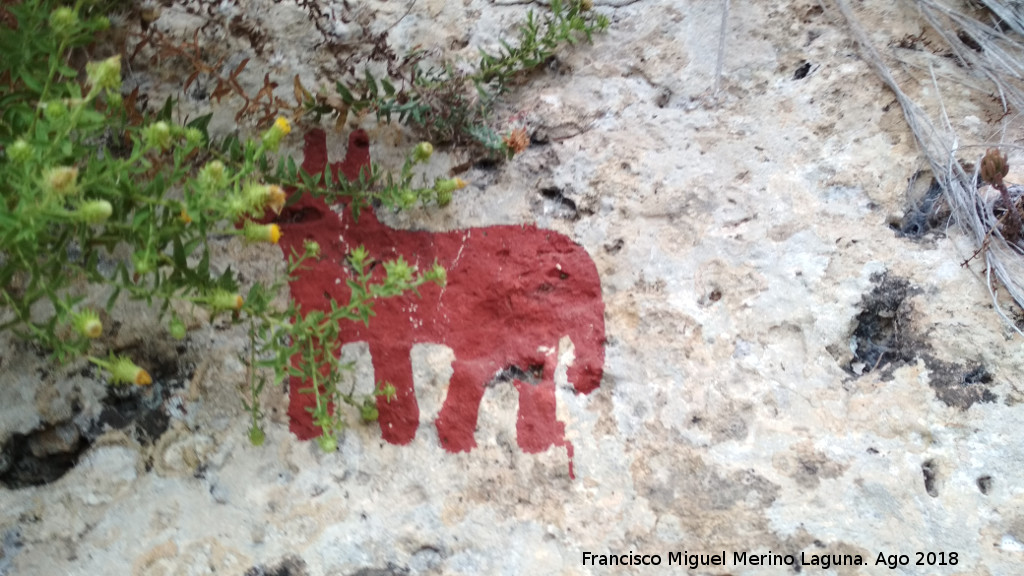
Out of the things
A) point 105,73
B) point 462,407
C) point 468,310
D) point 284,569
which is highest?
point 105,73

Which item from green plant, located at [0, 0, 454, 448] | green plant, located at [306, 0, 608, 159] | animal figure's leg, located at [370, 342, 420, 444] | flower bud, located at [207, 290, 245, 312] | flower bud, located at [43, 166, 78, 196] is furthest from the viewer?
green plant, located at [306, 0, 608, 159]

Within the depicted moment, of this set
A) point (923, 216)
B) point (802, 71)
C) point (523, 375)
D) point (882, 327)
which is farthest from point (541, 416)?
point (802, 71)

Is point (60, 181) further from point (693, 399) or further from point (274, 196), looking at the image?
point (693, 399)

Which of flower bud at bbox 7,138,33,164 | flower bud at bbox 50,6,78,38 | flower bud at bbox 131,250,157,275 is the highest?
flower bud at bbox 50,6,78,38

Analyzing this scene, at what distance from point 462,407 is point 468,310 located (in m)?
0.24

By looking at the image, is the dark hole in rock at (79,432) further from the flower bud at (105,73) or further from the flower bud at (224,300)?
the flower bud at (105,73)

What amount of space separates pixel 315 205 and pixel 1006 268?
1584 millimetres

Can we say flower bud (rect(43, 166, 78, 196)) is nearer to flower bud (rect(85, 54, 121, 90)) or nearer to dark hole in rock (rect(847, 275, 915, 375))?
flower bud (rect(85, 54, 121, 90))

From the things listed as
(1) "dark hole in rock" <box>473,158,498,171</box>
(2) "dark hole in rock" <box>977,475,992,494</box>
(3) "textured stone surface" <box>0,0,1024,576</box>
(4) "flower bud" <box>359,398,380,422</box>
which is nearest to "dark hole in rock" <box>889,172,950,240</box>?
(3) "textured stone surface" <box>0,0,1024,576</box>

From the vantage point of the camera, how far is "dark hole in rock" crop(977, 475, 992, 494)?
1401 millimetres

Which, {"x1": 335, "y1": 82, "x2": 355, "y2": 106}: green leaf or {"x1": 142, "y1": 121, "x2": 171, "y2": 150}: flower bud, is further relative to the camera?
{"x1": 335, "y1": 82, "x2": 355, "y2": 106}: green leaf

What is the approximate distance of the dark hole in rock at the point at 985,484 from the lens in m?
1.40

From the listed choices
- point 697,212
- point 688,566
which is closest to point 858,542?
point 688,566

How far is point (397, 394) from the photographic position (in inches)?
67.3
